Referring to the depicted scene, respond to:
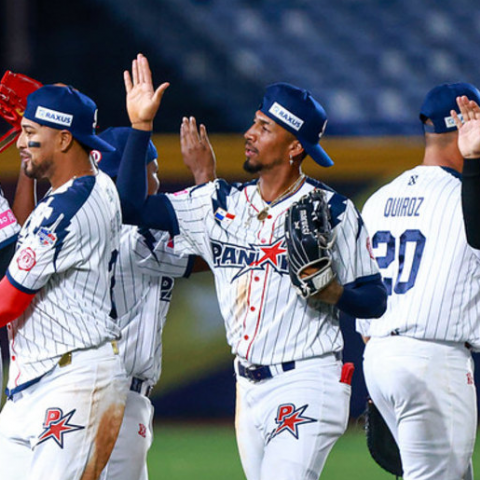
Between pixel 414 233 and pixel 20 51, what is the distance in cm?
649

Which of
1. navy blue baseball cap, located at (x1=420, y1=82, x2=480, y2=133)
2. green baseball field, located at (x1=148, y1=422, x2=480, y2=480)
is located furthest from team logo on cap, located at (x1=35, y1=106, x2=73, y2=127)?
green baseball field, located at (x1=148, y1=422, x2=480, y2=480)

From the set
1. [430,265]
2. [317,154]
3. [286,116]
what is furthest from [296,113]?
[430,265]

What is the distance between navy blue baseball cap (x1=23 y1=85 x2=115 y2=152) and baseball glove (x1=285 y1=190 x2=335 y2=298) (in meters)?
0.70

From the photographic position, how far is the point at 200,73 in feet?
34.0

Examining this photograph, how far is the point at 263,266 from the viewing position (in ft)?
12.6

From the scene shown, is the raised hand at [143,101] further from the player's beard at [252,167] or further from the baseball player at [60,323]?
the player's beard at [252,167]

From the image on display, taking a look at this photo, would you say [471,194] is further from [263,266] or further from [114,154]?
[114,154]

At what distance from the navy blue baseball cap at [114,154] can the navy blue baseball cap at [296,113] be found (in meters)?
0.59

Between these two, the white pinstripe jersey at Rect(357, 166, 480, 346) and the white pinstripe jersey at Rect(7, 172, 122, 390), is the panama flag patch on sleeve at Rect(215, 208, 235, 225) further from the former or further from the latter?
the white pinstripe jersey at Rect(357, 166, 480, 346)

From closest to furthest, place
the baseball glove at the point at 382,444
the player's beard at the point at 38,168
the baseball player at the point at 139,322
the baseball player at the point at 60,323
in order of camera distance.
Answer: the baseball player at the point at 60,323 < the player's beard at the point at 38,168 < the baseball player at the point at 139,322 < the baseball glove at the point at 382,444

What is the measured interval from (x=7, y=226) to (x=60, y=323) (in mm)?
673

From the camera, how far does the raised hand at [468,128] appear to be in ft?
12.8

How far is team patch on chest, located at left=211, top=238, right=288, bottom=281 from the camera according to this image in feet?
12.6

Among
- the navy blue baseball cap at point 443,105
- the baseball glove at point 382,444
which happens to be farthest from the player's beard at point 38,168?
the baseball glove at point 382,444
